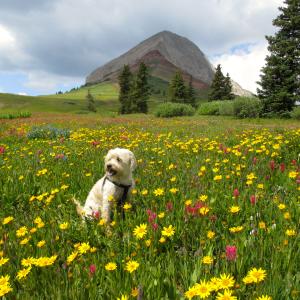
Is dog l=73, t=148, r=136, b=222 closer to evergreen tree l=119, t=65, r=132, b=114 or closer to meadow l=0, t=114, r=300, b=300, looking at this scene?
meadow l=0, t=114, r=300, b=300

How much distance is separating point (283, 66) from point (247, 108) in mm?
4821

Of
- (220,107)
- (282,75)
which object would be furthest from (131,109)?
(282,75)

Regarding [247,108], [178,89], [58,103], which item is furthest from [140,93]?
[58,103]

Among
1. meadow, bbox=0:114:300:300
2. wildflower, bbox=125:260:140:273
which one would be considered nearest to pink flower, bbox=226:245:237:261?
meadow, bbox=0:114:300:300

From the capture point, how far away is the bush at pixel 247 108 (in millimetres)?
28453

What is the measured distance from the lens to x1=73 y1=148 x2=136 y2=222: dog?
4.19 meters

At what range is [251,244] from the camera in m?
2.70

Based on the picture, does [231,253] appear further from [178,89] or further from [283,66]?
[178,89]

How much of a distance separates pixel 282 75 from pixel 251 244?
29.6 metres

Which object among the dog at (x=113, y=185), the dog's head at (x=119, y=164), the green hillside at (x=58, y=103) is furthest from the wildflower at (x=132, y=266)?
the green hillside at (x=58, y=103)

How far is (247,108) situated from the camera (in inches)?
1123

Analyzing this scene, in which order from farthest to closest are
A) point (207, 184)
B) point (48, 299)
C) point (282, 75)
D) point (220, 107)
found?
point (220, 107)
point (282, 75)
point (207, 184)
point (48, 299)

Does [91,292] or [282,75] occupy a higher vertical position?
[282,75]

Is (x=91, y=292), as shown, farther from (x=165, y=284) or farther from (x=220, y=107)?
(x=220, y=107)
